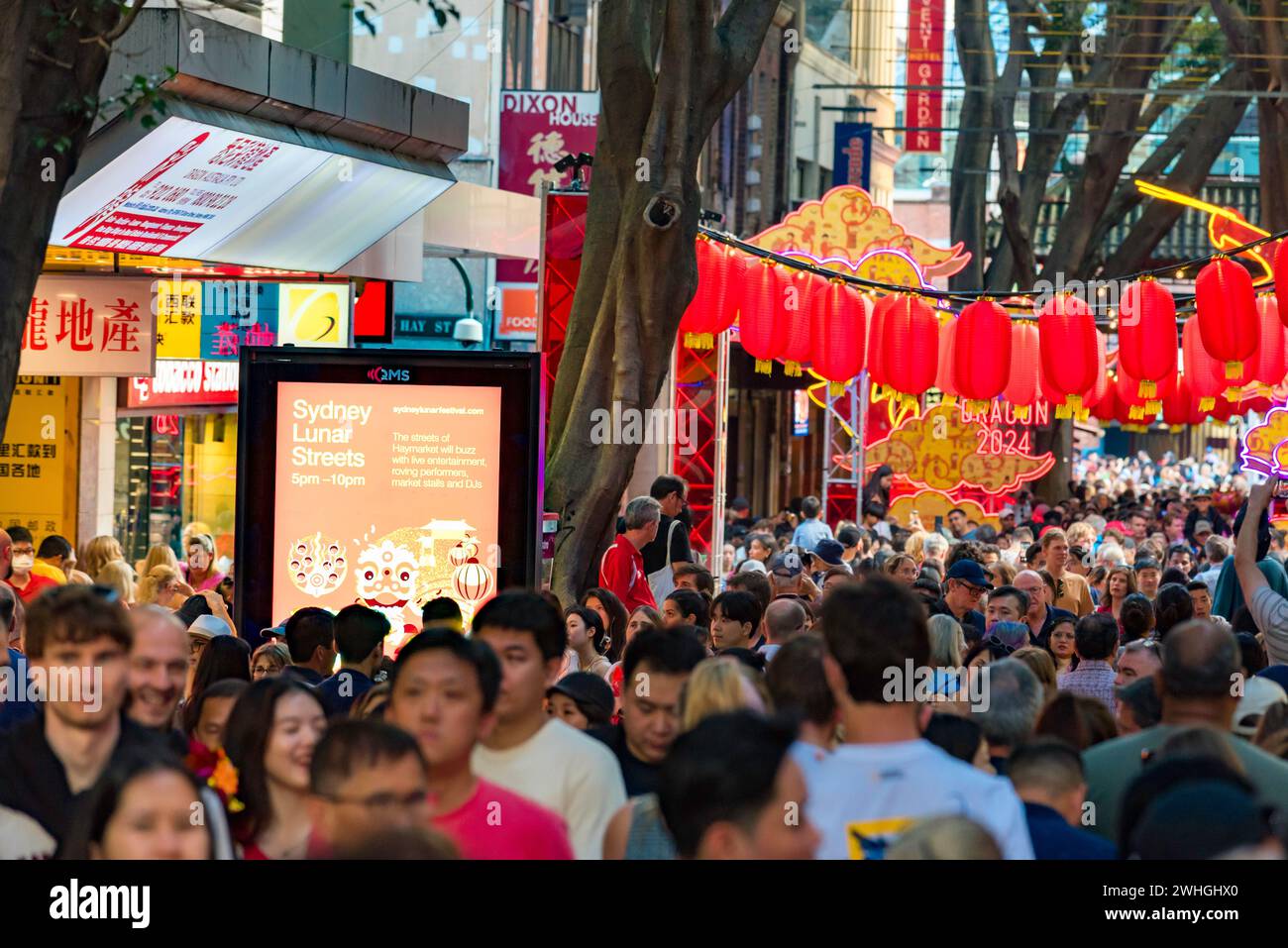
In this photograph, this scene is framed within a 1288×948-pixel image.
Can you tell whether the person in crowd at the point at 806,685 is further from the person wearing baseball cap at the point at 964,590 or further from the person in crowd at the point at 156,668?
the person wearing baseball cap at the point at 964,590

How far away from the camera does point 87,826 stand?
4.80 metres

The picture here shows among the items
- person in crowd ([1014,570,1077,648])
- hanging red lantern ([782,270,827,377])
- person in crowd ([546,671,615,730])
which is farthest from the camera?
hanging red lantern ([782,270,827,377])

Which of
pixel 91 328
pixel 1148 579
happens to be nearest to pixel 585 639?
pixel 1148 579

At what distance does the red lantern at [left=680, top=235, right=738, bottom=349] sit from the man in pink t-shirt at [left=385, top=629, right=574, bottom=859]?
40.9ft

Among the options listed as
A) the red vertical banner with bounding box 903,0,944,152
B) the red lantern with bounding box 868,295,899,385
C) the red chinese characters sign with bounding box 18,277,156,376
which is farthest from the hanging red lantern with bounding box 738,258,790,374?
the red vertical banner with bounding box 903,0,944,152

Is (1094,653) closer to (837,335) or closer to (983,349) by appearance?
(983,349)

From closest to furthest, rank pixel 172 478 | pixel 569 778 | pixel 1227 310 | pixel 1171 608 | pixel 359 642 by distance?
pixel 569 778 < pixel 359 642 < pixel 1171 608 < pixel 1227 310 < pixel 172 478

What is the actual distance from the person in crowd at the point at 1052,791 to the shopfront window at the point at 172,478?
51.9 feet

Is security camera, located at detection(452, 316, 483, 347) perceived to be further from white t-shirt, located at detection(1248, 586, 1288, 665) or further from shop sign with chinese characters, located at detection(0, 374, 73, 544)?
white t-shirt, located at detection(1248, 586, 1288, 665)

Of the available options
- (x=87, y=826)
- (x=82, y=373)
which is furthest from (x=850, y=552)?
(x=87, y=826)

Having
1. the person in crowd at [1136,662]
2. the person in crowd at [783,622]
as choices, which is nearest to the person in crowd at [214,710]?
the person in crowd at [783,622]

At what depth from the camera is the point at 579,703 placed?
734 cm

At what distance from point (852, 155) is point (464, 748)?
37.1 metres

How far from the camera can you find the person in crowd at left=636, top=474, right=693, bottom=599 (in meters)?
13.4
